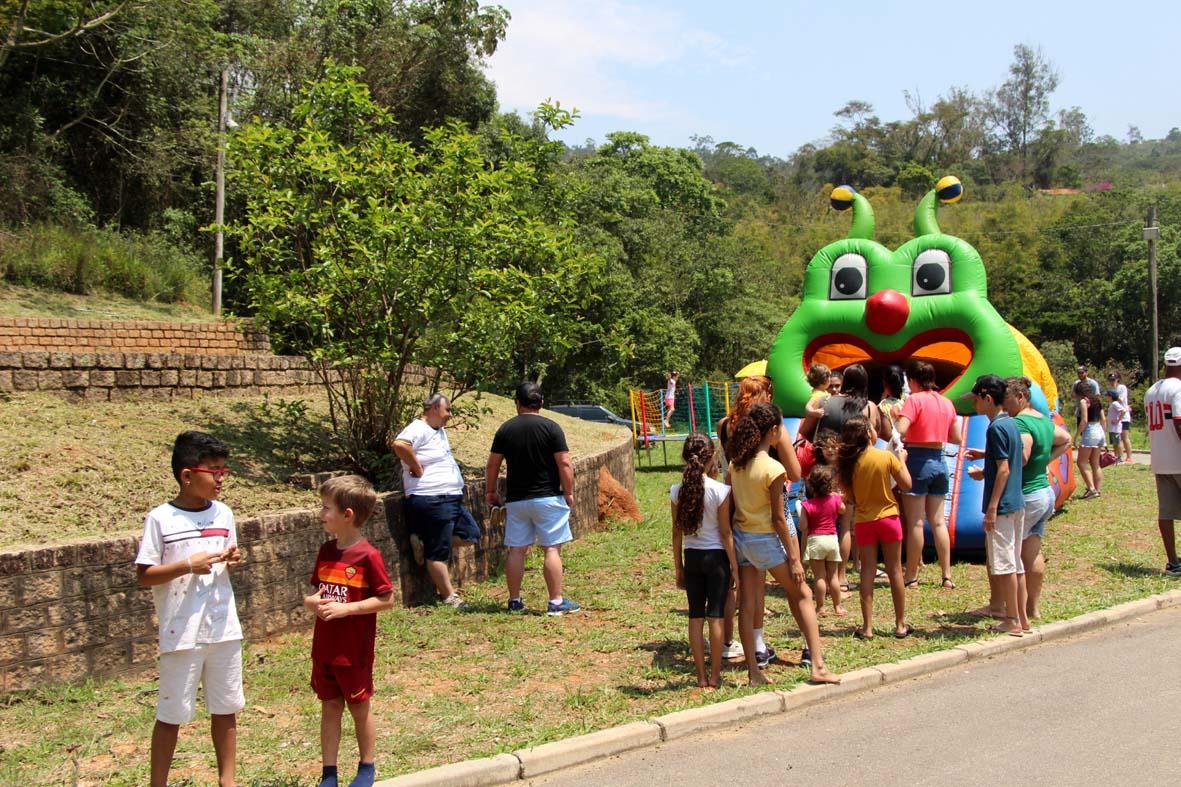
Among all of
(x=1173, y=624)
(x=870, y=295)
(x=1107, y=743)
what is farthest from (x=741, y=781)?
(x=870, y=295)

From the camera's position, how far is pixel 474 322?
10.1 m

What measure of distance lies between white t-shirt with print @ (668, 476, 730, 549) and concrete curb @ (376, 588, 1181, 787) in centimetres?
89

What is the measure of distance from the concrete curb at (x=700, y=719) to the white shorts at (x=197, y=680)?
0.79m

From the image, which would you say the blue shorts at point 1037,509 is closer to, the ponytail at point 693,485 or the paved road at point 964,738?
the paved road at point 964,738

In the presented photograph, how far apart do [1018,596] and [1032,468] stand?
924mm

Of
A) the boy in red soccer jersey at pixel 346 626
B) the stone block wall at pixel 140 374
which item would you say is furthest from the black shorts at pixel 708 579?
the stone block wall at pixel 140 374

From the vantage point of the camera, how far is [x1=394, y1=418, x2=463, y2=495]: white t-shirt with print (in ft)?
28.0

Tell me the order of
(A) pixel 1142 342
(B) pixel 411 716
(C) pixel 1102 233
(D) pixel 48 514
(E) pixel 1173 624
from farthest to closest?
(C) pixel 1102 233 < (A) pixel 1142 342 < (E) pixel 1173 624 < (D) pixel 48 514 < (B) pixel 411 716

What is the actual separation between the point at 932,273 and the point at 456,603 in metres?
6.14

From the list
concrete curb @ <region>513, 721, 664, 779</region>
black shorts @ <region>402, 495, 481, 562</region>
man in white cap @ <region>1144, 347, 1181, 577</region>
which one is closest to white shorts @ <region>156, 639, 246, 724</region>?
concrete curb @ <region>513, 721, 664, 779</region>

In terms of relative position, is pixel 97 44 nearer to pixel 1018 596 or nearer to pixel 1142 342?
pixel 1018 596

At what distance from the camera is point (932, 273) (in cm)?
1124

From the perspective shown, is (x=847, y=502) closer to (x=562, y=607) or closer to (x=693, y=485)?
(x=693, y=485)

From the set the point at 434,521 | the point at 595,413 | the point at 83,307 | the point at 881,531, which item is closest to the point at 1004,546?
the point at 881,531
